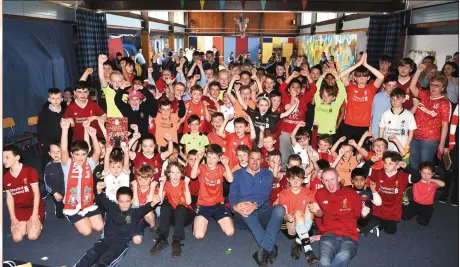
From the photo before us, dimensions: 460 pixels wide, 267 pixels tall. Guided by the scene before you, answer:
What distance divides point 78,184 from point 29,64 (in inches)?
176

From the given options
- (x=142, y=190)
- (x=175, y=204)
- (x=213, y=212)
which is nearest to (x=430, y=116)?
(x=213, y=212)

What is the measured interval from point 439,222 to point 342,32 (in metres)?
10.9

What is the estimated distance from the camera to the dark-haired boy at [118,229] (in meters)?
3.60

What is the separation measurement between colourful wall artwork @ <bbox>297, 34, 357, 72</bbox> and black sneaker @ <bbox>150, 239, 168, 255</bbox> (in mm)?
10409

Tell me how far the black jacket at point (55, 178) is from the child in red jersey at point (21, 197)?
0.77 ft

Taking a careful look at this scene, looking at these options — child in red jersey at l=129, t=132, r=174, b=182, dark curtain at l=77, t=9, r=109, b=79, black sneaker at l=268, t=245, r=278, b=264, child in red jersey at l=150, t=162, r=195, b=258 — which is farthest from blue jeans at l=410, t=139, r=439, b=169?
dark curtain at l=77, t=9, r=109, b=79

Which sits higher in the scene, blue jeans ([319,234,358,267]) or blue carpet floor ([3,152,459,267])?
blue jeans ([319,234,358,267])

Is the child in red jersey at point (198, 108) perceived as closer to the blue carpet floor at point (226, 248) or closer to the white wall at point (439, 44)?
the blue carpet floor at point (226, 248)

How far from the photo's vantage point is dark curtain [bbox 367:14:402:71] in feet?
32.9

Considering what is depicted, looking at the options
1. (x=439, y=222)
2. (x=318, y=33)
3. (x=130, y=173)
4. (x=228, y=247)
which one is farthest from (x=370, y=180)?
(x=318, y=33)

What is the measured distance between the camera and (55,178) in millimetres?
4277

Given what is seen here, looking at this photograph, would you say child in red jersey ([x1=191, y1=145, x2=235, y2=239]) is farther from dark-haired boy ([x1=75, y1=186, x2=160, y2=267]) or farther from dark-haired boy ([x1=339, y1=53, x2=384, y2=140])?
dark-haired boy ([x1=339, y1=53, x2=384, y2=140])

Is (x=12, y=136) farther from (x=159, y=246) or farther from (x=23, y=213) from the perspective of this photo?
(x=159, y=246)

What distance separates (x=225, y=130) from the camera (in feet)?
16.9
